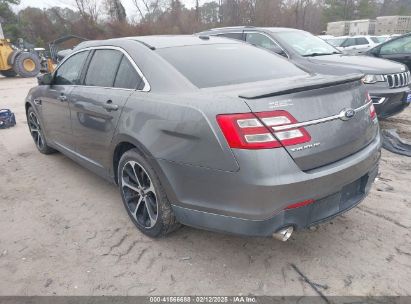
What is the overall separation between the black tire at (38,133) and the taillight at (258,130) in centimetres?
371

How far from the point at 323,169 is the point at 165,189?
1105 mm

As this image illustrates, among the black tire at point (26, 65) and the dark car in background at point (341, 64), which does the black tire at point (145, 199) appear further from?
the black tire at point (26, 65)

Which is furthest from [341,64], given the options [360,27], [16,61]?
[360,27]

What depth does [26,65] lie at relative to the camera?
57.3 ft

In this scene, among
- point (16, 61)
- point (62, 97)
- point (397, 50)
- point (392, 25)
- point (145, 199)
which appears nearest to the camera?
point (145, 199)

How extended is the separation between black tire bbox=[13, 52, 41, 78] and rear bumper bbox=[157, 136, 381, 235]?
17110mm

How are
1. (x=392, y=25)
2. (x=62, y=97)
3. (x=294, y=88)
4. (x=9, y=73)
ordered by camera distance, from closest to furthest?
(x=294, y=88) → (x=62, y=97) → (x=9, y=73) → (x=392, y=25)

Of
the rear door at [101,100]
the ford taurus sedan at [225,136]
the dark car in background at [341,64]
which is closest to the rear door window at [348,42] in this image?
the dark car in background at [341,64]

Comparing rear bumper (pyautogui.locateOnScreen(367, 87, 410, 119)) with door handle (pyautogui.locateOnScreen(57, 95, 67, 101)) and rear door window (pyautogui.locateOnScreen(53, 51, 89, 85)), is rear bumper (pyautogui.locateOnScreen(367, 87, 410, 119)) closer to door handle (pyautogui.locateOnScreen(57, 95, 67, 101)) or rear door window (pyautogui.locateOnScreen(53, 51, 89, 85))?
rear door window (pyautogui.locateOnScreen(53, 51, 89, 85))

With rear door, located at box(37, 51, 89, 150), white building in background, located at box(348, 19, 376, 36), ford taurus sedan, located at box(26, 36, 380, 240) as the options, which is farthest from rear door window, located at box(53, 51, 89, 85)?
white building in background, located at box(348, 19, 376, 36)

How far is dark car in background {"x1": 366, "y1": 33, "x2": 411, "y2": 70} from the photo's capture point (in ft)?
25.8

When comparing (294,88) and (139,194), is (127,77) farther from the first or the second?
(294,88)

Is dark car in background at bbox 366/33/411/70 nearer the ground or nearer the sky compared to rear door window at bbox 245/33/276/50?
nearer the ground

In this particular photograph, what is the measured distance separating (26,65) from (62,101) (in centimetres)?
1547
